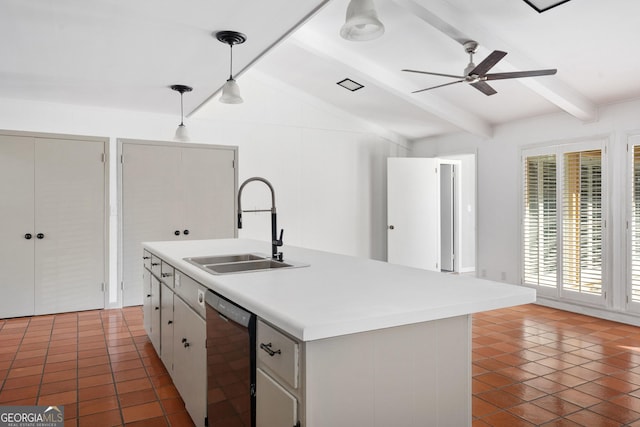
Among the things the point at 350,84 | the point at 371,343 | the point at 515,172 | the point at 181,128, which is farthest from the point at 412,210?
the point at 371,343

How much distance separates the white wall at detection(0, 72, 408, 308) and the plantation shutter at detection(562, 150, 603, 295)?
2698 mm

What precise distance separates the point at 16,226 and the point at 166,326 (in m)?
2.82

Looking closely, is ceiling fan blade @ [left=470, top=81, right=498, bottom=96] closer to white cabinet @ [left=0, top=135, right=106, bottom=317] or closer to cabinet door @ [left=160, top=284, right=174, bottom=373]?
cabinet door @ [left=160, top=284, right=174, bottom=373]

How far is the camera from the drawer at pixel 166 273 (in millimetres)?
2611

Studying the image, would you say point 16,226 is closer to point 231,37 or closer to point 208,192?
point 208,192

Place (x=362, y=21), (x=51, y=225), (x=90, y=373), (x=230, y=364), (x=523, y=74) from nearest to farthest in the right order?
1. (x=230, y=364)
2. (x=362, y=21)
3. (x=90, y=373)
4. (x=523, y=74)
5. (x=51, y=225)

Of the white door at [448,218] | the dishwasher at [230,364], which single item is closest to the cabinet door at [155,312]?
the dishwasher at [230,364]

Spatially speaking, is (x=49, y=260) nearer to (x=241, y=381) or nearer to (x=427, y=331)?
(x=241, y=381)

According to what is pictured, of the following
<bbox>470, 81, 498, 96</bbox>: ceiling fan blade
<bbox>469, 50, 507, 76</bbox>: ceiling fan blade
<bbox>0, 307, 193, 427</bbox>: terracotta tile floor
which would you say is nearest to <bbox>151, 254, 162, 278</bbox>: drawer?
<bbox>0, 307, 193, 427</bbox>: terracotta tile floor

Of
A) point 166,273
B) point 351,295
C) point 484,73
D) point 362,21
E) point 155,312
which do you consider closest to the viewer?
point 351,295

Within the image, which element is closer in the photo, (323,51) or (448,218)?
(323,51)

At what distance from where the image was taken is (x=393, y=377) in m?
1.36

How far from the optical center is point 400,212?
253 inches

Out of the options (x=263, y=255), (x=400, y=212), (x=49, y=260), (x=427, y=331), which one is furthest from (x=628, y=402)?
(x=49, y=260)
